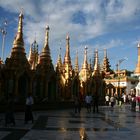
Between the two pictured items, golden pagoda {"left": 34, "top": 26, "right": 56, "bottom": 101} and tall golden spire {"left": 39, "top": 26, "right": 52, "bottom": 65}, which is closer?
golden pagoda {"left": 34, "top": 26, "right": 56, "bottom": 101}

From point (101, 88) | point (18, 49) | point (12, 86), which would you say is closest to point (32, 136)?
point (12, 86)

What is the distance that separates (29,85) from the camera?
37812 millimetres

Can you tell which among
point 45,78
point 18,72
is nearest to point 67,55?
point 45,78

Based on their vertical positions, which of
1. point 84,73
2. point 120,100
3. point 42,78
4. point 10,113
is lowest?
point 10,113

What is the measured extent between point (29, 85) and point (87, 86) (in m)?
17.3

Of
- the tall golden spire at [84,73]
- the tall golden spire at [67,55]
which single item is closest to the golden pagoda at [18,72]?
the tall golden spire at [67,55]

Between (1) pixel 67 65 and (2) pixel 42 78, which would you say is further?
(1) pixel 67 65

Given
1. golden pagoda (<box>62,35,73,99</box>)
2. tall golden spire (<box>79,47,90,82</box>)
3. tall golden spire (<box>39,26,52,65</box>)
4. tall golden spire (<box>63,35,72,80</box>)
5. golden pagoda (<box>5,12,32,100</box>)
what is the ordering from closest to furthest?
golden pagoda (<box>5,12,32,100</box>), tall golden spire (<box>39,26,52,65</box>), golden pagoda (<box>62,35,73,99</box>), tall golden spire (<box>63,35,72,80</box>), tall golden spire (<box>79,47,90,82</box>)

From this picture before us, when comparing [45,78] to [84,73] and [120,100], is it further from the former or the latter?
[120,100]

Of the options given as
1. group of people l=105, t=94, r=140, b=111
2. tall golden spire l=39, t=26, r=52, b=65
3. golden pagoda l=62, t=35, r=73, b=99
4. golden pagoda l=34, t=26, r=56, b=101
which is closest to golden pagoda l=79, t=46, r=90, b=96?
group of people l=105, t=94, r=140, b=111

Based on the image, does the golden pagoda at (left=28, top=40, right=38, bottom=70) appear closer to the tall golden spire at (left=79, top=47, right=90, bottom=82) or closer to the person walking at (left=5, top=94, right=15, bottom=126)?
the tall golden spire at (left=79, top=47, right=90, bottom=82)

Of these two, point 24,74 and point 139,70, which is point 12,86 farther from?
point 139,70

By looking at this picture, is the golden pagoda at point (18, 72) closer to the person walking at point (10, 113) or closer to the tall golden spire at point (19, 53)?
the tall golden spire at point (19, 53)

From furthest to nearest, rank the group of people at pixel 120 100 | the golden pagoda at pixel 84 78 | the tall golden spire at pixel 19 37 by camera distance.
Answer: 1. the golden pagoda at pixel 84 78
2. the tall golden spire at pixel 19 37
3. the group of people at pixel 120 100
